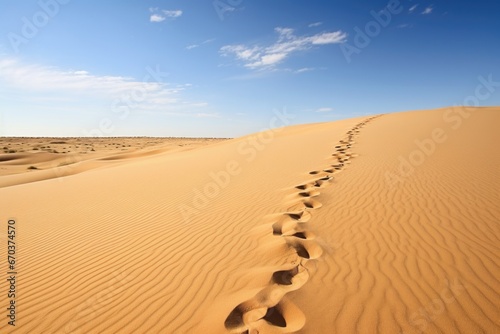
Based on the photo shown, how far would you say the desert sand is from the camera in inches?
113

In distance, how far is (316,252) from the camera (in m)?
4.04

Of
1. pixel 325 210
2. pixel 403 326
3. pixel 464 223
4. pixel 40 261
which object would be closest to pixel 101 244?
pixel 40 261

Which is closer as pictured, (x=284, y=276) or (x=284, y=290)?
(x=284, y=290)

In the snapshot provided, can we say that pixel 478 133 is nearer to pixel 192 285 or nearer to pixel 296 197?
pixel 296 197

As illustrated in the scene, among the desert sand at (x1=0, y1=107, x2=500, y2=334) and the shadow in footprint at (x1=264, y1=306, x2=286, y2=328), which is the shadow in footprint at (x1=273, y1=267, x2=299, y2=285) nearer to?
the desert sand at (x1=0, y1=107, x2=500, y2=334)

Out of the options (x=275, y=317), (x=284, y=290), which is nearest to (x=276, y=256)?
(x=284, y=290)

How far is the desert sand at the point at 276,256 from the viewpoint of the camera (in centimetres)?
287

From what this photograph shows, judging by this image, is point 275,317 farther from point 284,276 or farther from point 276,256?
point 276,256

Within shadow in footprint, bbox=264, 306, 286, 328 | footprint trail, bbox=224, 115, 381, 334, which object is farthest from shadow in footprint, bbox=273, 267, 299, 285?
shadow in footprint, bbox=264, 306, 286, 328

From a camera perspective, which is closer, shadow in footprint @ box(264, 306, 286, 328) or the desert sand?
shadow in footprint @ box(264, 306, 286, 328)

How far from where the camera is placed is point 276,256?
4.00 metres

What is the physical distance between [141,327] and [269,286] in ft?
4.81

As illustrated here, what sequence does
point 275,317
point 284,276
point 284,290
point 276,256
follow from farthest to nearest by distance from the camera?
point 276,256 → point 284,276 → point 284,290 → point 275,317

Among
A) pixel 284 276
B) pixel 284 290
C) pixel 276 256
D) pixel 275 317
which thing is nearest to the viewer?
pixel 275 317
